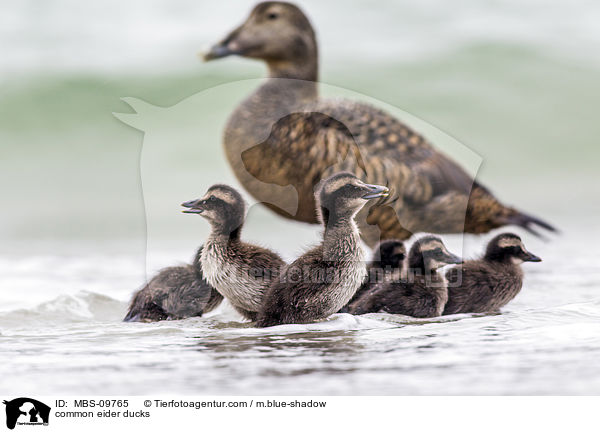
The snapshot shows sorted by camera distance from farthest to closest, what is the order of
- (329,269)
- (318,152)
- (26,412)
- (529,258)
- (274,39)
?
(274,39), (529,258), (318,152), (329,269), (26,412)

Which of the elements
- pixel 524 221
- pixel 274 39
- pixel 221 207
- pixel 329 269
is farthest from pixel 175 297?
pixel 524 221

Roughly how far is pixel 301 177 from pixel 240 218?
1.86 ft

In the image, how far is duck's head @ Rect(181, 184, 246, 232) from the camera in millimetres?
4555

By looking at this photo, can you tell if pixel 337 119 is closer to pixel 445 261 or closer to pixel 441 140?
pixel 441 140

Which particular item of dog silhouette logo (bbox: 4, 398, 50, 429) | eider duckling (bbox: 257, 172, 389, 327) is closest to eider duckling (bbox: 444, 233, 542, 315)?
eider duckling (bbox: 257, 172, 389, 327)

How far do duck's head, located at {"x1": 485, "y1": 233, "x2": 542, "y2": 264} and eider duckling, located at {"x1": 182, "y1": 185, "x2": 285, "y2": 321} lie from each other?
1.28 metres

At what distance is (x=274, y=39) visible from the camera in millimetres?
5336

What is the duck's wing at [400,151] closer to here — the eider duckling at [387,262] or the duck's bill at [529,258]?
the eider duckling at [387,262]

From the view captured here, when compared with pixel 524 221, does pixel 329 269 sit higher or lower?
lower

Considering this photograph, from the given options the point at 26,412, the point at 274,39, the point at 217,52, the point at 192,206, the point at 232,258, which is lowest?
the point at 26,412

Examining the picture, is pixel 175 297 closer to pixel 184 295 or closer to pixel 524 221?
pixel 184 295

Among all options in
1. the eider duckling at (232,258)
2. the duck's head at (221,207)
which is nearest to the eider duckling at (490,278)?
the eider duckling at (232,258)

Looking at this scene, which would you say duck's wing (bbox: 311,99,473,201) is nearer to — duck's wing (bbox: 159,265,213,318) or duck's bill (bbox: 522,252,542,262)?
duck's bill (bbox: 522,252,542,262)

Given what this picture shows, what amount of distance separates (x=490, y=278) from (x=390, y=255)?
1.80ft
